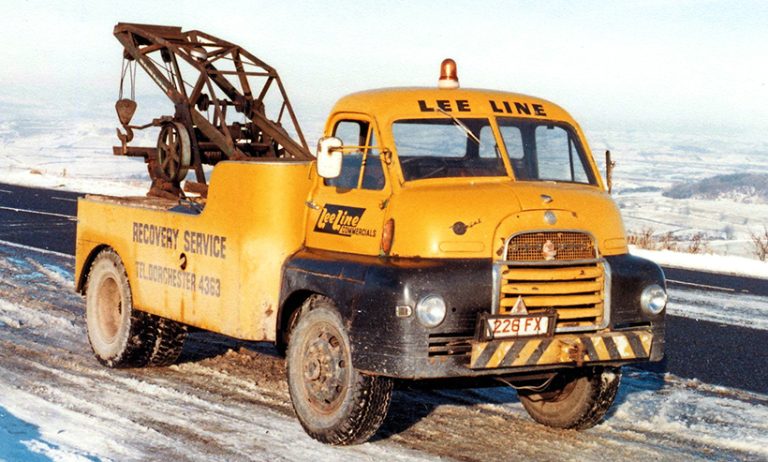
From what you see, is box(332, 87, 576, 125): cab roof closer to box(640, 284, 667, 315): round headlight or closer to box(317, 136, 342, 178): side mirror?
box(317, 136, 342, 178): side mirror

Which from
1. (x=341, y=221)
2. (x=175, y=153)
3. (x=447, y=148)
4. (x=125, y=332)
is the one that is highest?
(x=447, y=148)

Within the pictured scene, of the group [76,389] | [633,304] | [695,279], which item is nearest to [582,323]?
[633,304]

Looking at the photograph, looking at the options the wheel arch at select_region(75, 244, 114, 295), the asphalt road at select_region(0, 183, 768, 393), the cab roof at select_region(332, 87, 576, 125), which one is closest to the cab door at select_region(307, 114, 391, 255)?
the cab roof at select_region(332, 87, 576, 125)

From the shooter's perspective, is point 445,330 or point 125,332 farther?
point 125,332

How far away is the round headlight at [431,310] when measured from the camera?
607 cm

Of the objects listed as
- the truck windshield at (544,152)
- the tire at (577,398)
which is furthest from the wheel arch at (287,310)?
the tire at (577,398)

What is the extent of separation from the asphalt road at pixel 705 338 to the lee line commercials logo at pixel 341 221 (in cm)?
379

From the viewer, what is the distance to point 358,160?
708cm

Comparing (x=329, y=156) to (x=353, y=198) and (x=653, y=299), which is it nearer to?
(x=353, y=198)

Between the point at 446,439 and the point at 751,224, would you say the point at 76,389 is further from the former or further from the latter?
the point at 751,224

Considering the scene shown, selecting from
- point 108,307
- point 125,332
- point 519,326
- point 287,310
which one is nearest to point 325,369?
point 287,310

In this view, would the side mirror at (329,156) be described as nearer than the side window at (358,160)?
Yes

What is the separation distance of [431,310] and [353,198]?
1205 mm

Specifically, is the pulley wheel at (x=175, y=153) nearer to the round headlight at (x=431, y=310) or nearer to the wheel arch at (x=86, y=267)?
the wheel arch at (x=86, y=267)
